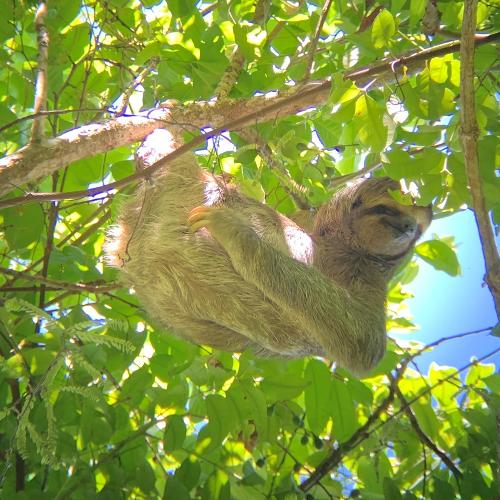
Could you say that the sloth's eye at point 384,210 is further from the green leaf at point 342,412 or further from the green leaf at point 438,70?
the green leaf at point 438,70

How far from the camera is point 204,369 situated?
3740 millimetres

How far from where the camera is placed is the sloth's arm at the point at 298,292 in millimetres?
3980

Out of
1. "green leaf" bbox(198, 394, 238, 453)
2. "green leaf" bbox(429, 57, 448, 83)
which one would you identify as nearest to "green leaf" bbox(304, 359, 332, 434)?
"green leaf" bbox(198, 394, 238, 453)

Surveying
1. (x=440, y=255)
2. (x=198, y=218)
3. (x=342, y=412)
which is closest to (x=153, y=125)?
(x=198, y=218)

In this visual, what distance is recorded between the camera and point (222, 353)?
186 inches

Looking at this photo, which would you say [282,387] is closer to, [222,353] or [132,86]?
[222,353]

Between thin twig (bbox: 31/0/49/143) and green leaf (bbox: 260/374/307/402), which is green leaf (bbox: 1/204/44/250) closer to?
thin twig (bbox: 31/0/49/143)

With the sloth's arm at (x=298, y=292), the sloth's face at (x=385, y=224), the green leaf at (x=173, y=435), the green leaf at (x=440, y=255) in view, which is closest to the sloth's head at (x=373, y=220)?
the sloth's face at (x=385, y=224)

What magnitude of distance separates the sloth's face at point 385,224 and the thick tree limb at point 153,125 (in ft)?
3.76

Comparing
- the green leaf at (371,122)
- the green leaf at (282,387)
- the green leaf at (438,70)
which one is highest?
the green leaf at (438,70)

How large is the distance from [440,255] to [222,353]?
1.91m

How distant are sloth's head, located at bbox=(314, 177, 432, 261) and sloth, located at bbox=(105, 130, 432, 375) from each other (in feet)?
0.07

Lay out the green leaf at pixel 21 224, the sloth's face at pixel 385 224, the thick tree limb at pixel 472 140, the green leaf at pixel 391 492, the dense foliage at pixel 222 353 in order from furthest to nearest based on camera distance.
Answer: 1. the sloth's face at pixel 385 224
2. the green leaf at pixel 21 224
3. the green leaf at pixel 391 492
4. the dense foliage at pixel 222 353
5. the thick tree limb at pixel 472 140

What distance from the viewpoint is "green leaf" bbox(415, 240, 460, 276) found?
15.8 feet
